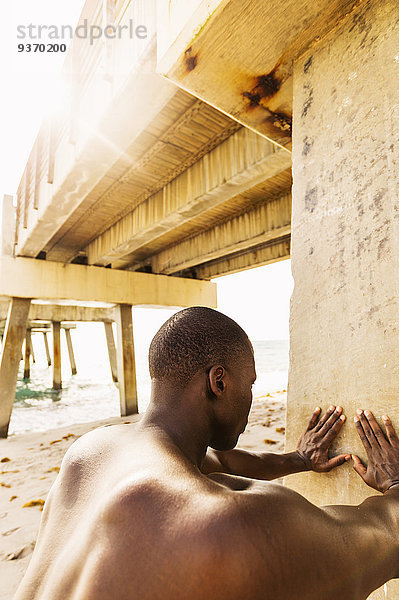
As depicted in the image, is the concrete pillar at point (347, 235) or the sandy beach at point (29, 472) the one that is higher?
the concrete pillar at point (347, 235)

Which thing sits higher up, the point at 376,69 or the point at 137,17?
the point at 137,17

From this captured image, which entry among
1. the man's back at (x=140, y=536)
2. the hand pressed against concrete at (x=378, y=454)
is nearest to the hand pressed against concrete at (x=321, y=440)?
the hand pressed against concrete at (x=378, y=454)

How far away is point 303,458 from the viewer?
5.91 ft

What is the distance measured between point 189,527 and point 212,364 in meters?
0.72

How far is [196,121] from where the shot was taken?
4.59m

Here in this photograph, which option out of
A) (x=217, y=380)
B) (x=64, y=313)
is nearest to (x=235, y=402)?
(x=217, y=380)

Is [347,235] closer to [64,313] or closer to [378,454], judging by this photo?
[378,454]

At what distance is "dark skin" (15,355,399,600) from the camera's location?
889mm

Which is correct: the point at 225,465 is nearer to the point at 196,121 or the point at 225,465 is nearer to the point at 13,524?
the point at 13,524

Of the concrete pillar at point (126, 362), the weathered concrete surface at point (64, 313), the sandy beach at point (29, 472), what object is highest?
the weathered concrete surface at point (64, 313)

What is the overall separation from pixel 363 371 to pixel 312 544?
82 centimetres


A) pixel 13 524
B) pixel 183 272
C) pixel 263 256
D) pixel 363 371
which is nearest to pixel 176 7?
pixel 363 371

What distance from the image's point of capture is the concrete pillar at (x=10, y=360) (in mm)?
9281

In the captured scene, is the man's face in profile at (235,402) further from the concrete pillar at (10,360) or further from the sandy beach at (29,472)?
the concrete pillar at (10,360)
